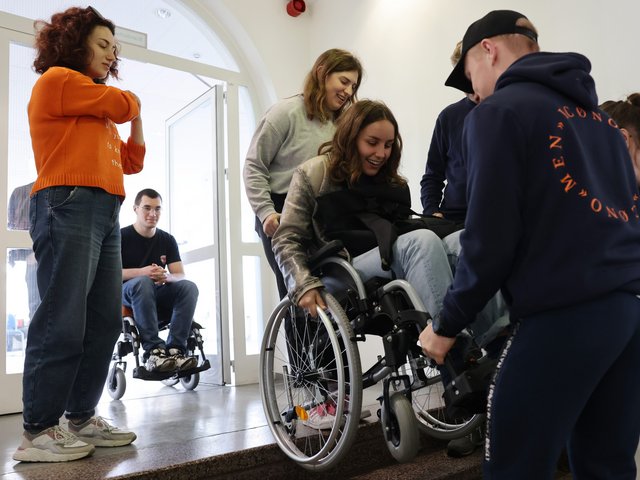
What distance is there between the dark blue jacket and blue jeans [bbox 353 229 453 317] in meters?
0.59

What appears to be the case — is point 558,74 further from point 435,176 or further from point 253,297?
point 253,297

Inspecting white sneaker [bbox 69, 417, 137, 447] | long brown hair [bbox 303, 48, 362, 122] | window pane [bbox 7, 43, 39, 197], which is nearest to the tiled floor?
white sneaker [bbox 69, 417, 137, 447]

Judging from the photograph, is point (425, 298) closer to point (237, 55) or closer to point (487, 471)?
point (487, 471)

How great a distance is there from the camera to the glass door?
12.2 ft

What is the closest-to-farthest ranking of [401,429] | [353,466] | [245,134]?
[401,429] < [353,466] < [245,134]

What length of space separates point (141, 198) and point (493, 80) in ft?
9.67

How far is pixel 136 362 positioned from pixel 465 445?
2005 mm

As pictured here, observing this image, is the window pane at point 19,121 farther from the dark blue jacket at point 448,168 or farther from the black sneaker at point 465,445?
the black sneaker at point 465,445

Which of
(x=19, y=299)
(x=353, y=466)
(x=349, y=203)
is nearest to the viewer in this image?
(x=349, y=203)

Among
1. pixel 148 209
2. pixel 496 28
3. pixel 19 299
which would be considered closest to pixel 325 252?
pixel 496 28

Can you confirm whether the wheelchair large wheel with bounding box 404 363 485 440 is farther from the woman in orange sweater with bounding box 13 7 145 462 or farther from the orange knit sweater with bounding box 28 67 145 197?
the orange knit sweater with bounding box 28 67 145 197

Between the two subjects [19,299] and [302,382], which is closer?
[302,382]

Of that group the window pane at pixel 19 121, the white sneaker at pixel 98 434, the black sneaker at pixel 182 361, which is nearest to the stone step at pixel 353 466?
the white sneaker at pixel 98 434

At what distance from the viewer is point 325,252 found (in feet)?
5.06
